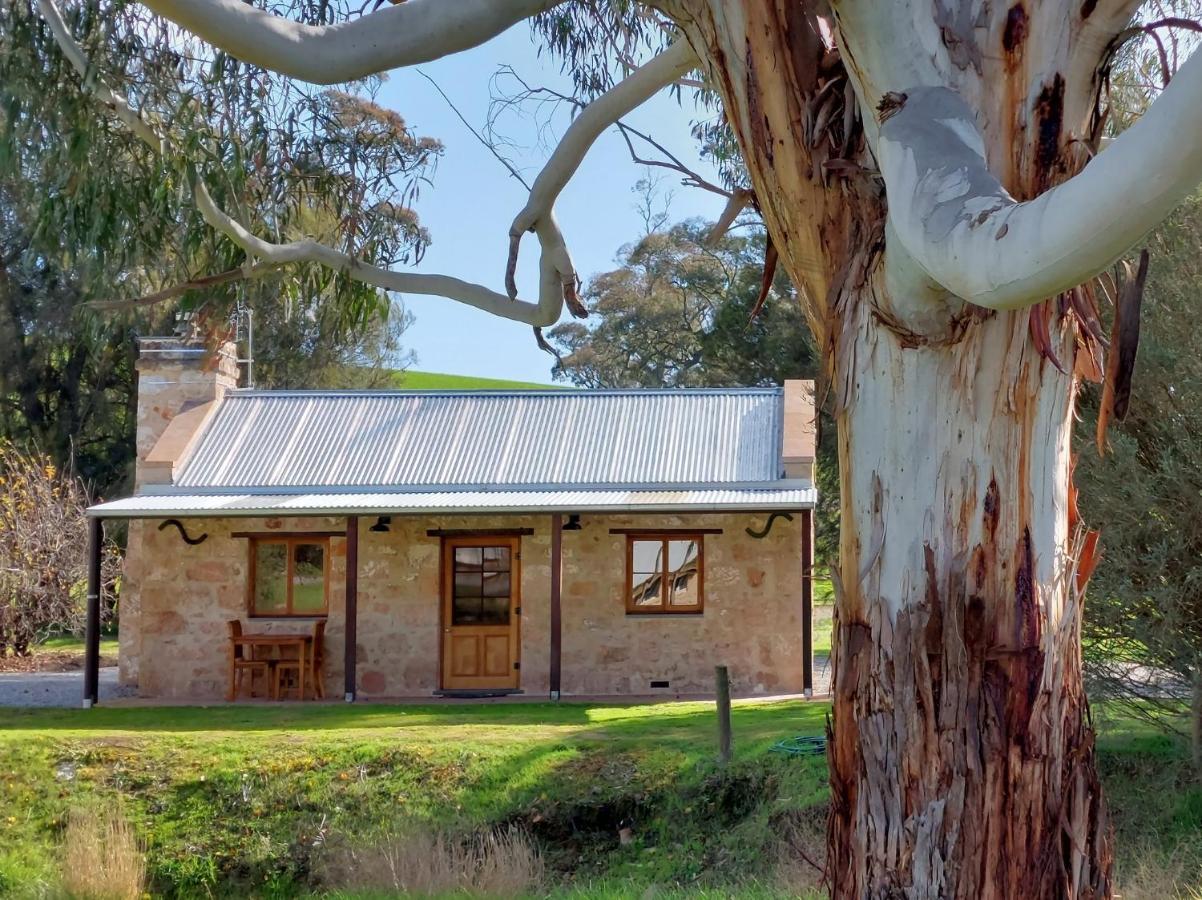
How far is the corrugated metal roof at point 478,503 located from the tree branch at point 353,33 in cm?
1204

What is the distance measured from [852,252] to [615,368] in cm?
3329

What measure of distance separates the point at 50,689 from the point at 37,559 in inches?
189

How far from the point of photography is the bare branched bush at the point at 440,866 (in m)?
9.55

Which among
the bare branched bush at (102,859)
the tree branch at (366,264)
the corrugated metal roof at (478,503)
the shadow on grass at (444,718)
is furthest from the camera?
the corrugated metal roof at (478,503)

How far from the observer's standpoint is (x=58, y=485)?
24625 millimetres

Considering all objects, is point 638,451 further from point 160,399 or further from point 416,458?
point 160,399

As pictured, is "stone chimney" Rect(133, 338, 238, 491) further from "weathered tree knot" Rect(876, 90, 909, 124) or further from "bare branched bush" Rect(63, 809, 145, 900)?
"weathered tree knot" Rect(876, 90, 909, 124)

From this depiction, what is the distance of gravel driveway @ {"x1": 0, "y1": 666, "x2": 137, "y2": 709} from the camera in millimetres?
17203

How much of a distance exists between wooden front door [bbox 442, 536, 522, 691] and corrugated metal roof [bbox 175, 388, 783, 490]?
91cm

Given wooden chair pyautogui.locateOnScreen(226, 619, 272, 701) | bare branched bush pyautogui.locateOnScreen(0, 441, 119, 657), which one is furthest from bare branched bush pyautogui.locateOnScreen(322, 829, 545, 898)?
bare branched bush pyautogui.locateOnScreen(0, 441, 119, 657)

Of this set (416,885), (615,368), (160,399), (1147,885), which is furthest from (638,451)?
(615,368)

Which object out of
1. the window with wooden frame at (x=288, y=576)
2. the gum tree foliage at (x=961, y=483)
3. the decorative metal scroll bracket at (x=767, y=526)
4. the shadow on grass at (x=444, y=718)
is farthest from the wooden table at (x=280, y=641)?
the gum tree foliage at (x=961, y=483)

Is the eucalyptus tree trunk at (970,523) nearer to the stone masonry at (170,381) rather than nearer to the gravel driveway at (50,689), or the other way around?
the gravel driveway at (50,689)

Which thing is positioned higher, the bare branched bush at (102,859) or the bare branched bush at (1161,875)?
the bare branched bush at (1161,875)
